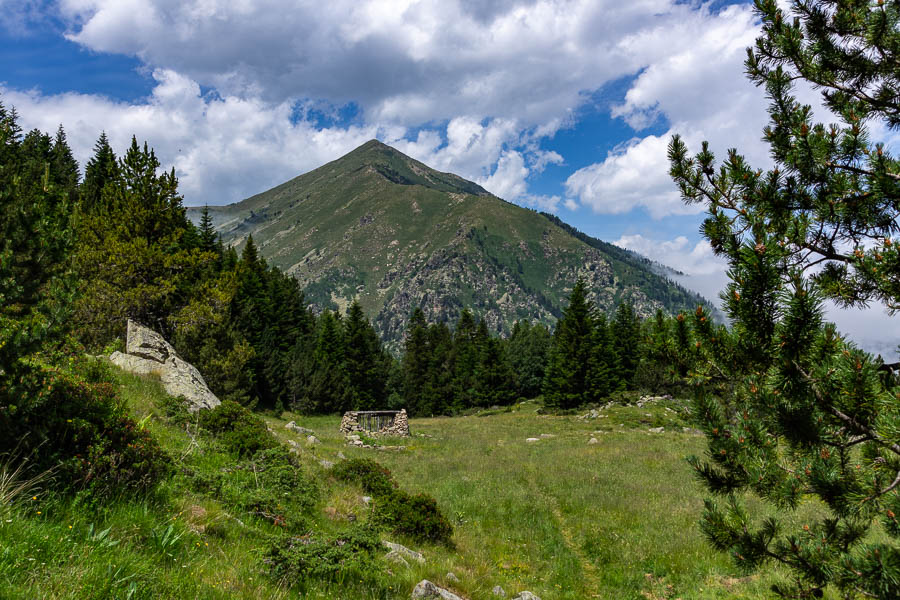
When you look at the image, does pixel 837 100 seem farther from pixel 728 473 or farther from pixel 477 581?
pixel 477 581

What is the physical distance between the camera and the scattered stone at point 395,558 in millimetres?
7807

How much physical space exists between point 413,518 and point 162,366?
13.1m

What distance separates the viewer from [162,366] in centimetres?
1738

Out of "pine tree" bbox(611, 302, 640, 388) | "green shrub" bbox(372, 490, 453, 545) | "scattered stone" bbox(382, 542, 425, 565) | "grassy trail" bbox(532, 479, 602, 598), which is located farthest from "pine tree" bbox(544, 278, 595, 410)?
"scattered stone" bbox(382, 542, 425, 565)

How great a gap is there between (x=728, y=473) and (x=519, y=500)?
11.8 m

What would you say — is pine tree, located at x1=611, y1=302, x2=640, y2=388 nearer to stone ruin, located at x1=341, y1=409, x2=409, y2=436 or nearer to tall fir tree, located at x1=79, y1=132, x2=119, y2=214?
stone ruin, located at x1=341, y1=409, x2=409, y2=436

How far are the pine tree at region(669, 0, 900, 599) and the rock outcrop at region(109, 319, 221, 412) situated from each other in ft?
51.6

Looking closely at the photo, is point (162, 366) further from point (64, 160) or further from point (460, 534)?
point (64, 160)

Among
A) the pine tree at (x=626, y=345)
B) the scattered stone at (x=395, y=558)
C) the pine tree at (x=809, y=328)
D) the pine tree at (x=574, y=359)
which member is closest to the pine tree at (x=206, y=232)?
the pine tree at (x=574, y=359)

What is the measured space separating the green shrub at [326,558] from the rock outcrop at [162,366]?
10.5 metres

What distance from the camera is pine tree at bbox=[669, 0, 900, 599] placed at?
3744 millimetres

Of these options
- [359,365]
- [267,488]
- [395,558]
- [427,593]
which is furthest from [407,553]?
[359,365]

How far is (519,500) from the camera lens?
1518 centimetres

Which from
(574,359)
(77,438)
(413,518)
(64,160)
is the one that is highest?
(64,160)
